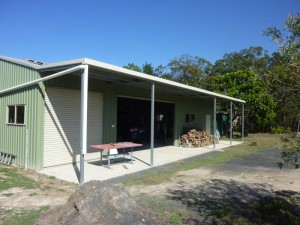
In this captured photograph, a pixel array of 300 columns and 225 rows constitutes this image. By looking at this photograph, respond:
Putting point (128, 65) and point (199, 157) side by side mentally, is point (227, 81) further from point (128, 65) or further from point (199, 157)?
point (128, 65)

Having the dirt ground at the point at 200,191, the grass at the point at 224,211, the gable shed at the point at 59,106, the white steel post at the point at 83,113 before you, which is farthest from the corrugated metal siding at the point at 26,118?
the grass at the point at 224,211

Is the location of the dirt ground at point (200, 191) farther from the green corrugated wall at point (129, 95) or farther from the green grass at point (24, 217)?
the green corrugated wall at point (129, 95)

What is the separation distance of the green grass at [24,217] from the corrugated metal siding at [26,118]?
4.26 m

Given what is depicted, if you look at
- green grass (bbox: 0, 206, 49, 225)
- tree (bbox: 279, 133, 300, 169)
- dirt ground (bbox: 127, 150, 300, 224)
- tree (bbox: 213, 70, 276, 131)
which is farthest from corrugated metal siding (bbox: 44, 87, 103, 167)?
tree (bbox: 213, 70, 276, 131)

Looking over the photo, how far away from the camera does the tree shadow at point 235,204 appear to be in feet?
19.0

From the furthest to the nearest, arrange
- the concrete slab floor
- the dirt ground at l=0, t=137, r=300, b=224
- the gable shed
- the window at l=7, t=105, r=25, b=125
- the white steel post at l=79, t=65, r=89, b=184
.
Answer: the window at l=7, t=105, r=25, b=125 → the gable shed → the concrete slab floor → the white steel post at l=79, t=65, r=89, b=184 → the dirt ground at l=0, t=137, r=300, b=224

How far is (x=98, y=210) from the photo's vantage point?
17.5 feet

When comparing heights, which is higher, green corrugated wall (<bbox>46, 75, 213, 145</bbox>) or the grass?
green corrugated wall (<bbox>46, 75, 213, 145</bbox>)

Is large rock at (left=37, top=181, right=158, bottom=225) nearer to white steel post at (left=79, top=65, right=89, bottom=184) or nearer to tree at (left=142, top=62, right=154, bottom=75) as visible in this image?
white steel post at (left=79, top=65, right=89, bottom=184)

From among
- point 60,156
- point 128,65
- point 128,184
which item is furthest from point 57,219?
point 128,65

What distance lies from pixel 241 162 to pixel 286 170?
2.33 meters

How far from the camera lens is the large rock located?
5.20m

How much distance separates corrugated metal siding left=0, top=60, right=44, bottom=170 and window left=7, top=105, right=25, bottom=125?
5.9 inches

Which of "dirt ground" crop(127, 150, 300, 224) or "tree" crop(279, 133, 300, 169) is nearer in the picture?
"tree" crop(279, 133, 300, 169)
